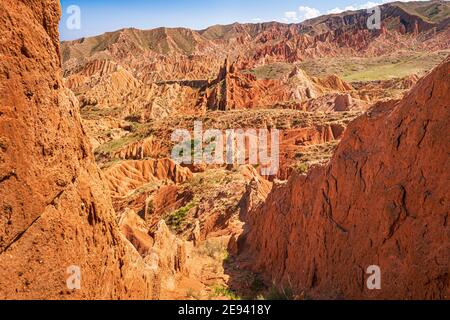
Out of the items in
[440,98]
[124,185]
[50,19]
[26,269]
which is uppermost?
[50,19]

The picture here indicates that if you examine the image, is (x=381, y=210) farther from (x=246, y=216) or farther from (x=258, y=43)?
(x=258, y=43)

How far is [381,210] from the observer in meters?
7.37

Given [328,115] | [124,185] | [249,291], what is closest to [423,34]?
[328,115]

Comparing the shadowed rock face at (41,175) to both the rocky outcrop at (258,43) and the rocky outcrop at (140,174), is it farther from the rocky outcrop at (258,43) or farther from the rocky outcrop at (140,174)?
the rocky outcrop at (258,43)

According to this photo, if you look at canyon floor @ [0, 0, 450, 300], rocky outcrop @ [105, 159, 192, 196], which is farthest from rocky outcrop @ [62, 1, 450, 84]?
canyon floor @ [0, 0, 450, 300]

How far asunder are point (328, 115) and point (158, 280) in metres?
37.1

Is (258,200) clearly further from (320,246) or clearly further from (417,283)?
(417,283)

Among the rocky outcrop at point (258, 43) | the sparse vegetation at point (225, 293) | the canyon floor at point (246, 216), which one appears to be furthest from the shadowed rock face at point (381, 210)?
the rocky outcrop at point (258, 43)

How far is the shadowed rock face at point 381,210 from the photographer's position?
6211 mm

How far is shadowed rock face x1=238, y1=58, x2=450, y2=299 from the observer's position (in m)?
6.21

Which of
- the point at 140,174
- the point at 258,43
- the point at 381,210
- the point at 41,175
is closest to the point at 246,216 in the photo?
the point at 381,210

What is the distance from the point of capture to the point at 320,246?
9117 millimetres

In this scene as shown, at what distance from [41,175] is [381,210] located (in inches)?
225
